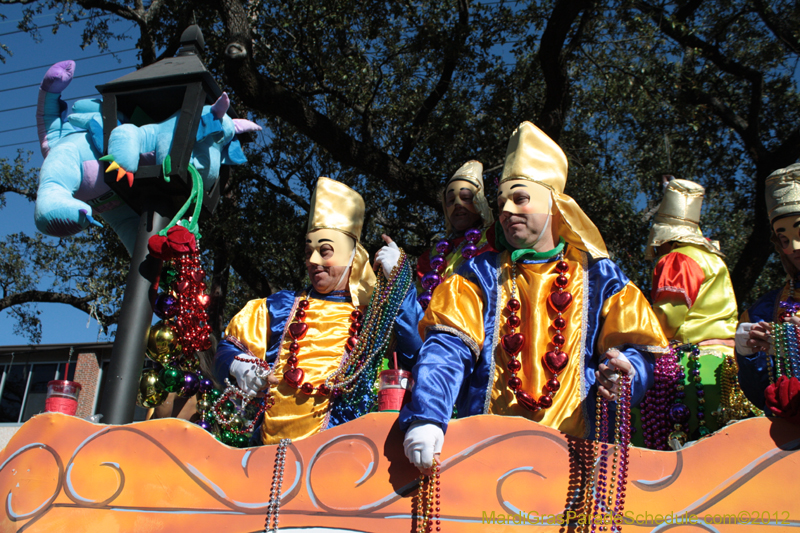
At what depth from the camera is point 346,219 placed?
4.21 meters

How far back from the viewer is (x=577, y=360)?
2842mm

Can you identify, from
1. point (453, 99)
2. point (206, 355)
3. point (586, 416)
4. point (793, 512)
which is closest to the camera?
point (793, 512)

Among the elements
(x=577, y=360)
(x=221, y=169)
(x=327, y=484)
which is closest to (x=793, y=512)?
(x=577, y=360)

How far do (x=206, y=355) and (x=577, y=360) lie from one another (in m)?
4.12

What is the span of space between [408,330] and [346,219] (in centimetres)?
95

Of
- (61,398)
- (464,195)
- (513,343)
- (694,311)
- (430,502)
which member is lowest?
(430,502)

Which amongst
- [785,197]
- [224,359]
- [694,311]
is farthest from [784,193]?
[224,359]

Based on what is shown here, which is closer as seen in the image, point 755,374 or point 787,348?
point 787,348

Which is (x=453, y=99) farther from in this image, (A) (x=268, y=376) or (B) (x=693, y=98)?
(A) (x=268, y=376)

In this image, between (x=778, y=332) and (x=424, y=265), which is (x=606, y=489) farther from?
(x=424, y=265)

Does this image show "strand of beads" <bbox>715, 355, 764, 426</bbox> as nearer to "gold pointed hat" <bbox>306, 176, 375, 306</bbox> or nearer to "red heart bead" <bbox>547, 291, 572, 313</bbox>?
"red heart bead" <bbox>547, 291, 572, 313</bbox>

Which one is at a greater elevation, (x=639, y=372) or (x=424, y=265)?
(x=424, y=265)

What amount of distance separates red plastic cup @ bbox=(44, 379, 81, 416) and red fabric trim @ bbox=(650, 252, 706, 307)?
10.3ft

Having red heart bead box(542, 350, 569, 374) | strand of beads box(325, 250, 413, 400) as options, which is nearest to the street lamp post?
strand of beads box(325, 250, 413, 400)
